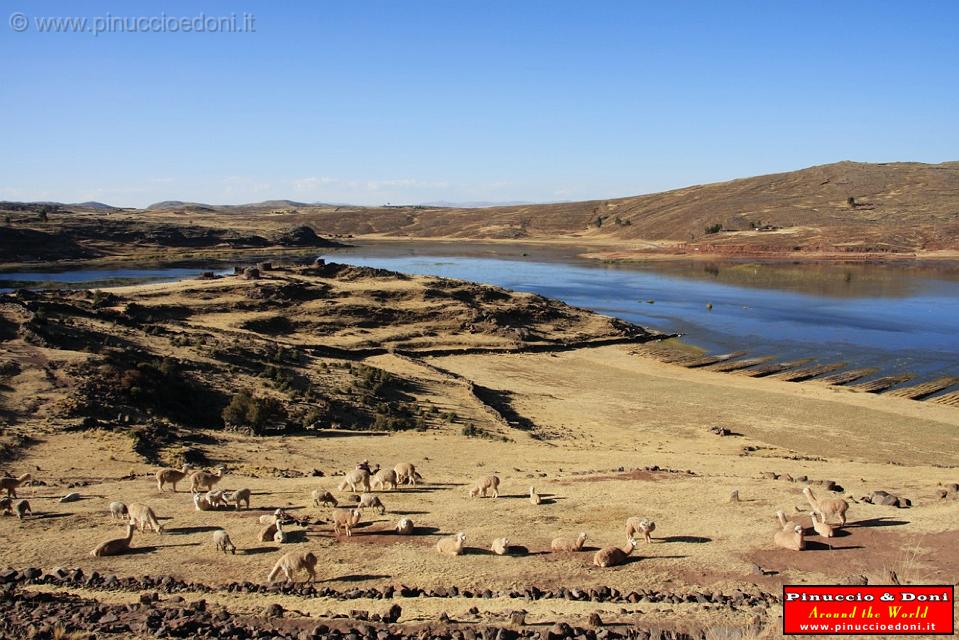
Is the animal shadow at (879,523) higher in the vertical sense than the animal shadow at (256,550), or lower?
lower

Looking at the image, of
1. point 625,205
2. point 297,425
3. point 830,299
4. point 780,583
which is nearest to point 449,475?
point 297,425

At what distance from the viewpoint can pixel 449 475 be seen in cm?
1788

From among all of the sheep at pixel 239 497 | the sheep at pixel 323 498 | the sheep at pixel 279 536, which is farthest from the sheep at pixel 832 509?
the sheep at pixel 239 497

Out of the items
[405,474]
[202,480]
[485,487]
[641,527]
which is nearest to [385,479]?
[405,474]

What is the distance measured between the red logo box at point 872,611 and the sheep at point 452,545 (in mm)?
4749

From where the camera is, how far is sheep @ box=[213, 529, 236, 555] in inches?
450

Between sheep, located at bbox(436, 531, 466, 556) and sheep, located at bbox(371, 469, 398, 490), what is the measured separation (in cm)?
394

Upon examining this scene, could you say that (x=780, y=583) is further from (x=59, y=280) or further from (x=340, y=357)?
(x=59, y=280)

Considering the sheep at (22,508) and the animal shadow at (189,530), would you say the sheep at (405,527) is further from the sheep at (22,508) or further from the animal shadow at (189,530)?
the sheep at (22,508)

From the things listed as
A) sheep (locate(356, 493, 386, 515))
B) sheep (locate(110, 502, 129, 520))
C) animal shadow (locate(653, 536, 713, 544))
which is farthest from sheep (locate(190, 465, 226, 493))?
animal shadow (locate(653, 536, 713, 544))

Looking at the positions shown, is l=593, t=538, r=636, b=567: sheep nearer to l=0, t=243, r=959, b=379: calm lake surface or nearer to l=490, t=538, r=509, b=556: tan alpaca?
l=490, t=538, r=509, b=556: tan alpaca

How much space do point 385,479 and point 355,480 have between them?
69 cm

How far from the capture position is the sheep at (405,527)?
40.9 feet

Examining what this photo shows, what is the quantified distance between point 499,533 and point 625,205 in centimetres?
16622
